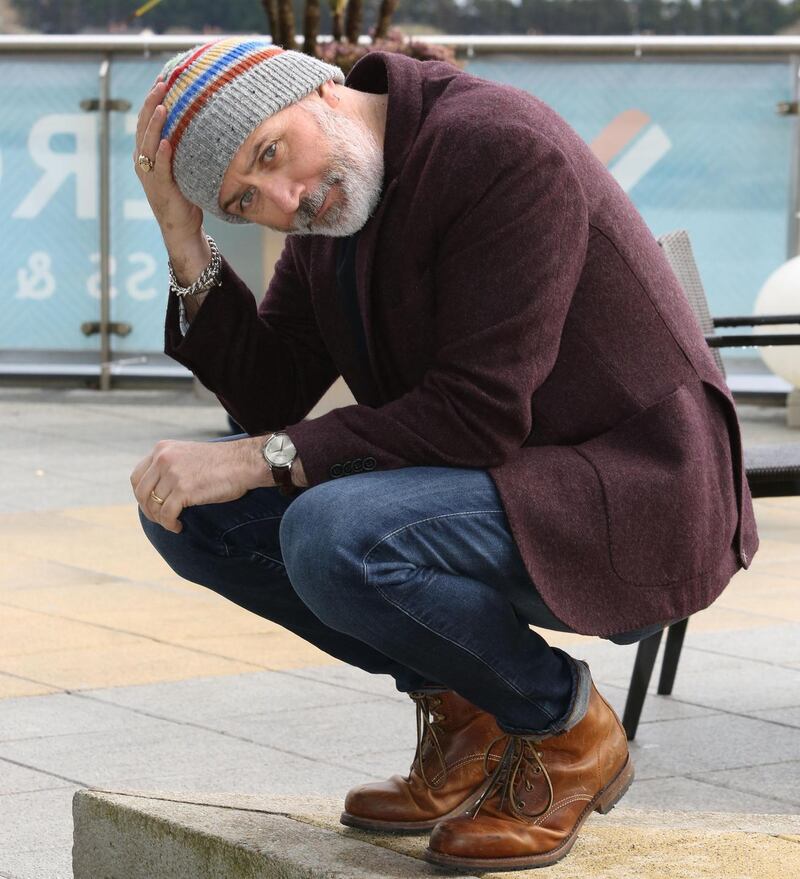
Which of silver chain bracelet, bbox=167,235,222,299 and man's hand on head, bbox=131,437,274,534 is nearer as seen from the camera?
man's hand on head, bbox=131,437,274,534

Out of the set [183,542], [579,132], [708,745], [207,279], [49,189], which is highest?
[207,279]

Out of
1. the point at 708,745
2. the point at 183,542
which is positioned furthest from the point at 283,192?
the point at 708,745

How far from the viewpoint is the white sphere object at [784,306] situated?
7820 mm

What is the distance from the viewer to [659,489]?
2396 mm

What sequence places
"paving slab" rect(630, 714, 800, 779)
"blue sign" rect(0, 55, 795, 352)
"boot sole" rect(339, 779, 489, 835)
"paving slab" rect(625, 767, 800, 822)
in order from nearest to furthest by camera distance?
"boot sole" rect(339, 779, 489, 835) < "paving slab" rect(625, 767, 800, 822) < "paving slab" rect(630, 714, 800, 779) < "blue sign" rect(0, 55, 795, 352)

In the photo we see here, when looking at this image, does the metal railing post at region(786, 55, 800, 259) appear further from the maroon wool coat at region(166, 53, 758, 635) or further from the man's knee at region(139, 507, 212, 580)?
the man's knee at region(139, 507, 212, 580)

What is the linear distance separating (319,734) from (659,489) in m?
1.50

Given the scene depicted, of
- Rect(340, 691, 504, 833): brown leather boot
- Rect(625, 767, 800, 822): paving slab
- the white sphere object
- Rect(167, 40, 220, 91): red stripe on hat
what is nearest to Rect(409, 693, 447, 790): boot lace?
Rect(340, 691, 504, 833): brown leather boot

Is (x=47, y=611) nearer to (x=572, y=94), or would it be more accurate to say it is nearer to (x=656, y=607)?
→ (x=656, y=607)

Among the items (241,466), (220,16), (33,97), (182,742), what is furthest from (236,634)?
(220,16)

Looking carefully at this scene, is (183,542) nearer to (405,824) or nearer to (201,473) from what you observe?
(201,473)

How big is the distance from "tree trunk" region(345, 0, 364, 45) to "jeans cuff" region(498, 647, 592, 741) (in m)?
6.09

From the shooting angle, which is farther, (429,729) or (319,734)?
(319,734)

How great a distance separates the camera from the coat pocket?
239 cm
